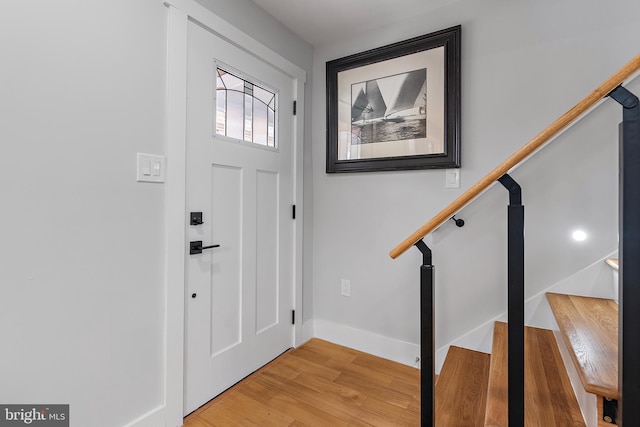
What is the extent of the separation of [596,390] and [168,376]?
5.42 ft

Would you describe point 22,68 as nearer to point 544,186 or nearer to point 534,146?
point 534,146

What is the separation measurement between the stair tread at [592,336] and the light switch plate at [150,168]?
68.7 inches

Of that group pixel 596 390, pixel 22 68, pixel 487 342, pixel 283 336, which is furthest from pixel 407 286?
pixel 22 68

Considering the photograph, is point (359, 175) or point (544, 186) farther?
point (359, 175)

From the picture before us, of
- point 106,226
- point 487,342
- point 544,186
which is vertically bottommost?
point 487,342

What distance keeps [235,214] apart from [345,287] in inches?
40.5

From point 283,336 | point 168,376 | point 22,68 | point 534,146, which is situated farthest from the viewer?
point 283,336

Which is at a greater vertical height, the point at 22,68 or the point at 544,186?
the point at 22,68

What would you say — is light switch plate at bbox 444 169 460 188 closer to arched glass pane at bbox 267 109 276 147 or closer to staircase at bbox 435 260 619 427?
staircase at bbox 435 260 619 427

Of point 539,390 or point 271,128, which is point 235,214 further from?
point 539,390

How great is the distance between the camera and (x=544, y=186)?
1.63 m

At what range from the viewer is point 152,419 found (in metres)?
1.39

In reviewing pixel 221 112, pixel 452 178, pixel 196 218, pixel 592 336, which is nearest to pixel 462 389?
pixel 592 336

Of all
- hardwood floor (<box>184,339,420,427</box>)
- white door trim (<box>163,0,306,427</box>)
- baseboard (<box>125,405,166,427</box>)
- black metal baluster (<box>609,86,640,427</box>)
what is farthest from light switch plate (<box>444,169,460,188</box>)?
baseboard (<box>125,405,166,427</box>)
